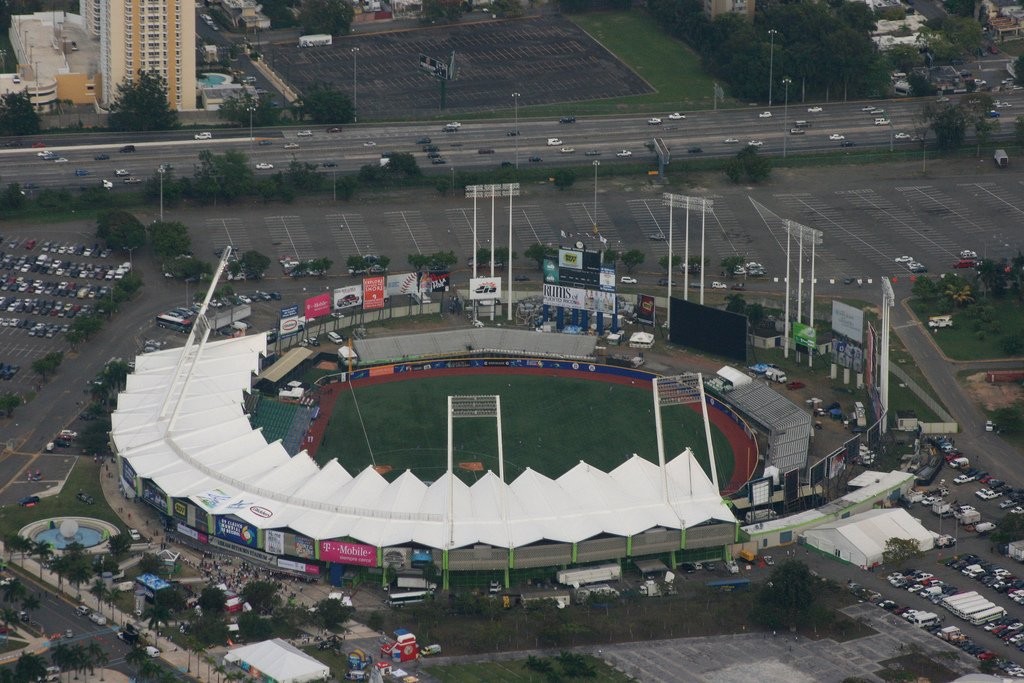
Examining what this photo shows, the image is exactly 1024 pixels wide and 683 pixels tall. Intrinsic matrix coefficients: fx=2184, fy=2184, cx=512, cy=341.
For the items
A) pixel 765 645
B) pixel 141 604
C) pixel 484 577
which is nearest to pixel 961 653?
pixel 765 645

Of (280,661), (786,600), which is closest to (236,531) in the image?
(280,661)

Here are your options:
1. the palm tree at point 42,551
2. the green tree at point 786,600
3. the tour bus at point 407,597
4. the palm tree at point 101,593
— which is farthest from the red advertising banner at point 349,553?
the green tree at point 786,600

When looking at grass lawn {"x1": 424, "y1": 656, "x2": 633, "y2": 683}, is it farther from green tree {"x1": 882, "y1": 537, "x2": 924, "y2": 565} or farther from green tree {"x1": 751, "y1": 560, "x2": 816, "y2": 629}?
green tree {"x1": 882, "y1": 537, "x2": 924, "y2": 565}

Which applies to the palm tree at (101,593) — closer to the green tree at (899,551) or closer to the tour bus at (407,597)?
the tour bus at (407,597)

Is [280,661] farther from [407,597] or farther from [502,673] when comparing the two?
[502,673]

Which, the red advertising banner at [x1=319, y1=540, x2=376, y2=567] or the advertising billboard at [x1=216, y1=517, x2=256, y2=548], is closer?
the red advertising banner at [x1=319, y1=540, x2=376, y2=567]

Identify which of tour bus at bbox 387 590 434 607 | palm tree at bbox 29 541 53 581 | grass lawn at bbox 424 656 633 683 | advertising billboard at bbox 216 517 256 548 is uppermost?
advertising billboard at bbox 216 517 256 548

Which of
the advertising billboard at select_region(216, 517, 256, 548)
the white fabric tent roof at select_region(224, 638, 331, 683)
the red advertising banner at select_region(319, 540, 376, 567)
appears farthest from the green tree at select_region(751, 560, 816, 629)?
the advertising billboard at select_region(216, 517, 256, 548)
